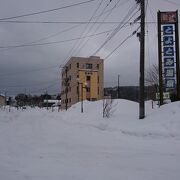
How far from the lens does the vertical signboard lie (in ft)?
81.0

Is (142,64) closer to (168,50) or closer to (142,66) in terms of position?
(142,66)

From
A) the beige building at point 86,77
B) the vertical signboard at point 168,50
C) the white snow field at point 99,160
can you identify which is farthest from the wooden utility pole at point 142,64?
the beige building at point 86,77

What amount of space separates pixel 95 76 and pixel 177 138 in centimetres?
8653

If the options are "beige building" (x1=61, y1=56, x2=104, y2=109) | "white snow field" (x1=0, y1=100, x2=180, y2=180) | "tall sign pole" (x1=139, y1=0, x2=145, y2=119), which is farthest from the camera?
"beige building" (x1=61, y1=56, x2=104, y2=109)

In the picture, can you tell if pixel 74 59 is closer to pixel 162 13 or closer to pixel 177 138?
pixel 162 13

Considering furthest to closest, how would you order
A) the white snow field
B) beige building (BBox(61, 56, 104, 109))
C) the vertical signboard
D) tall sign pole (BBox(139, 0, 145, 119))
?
beige building (BBox(61, 56, 104, 109)) < the vertical signboard < tall sign pole (BBox(139, 0, 145, 119)) < the white snow field

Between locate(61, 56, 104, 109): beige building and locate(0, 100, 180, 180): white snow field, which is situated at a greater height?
locate(61, 56, 104, 109): beige building

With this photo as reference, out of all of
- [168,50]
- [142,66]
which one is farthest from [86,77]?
[142,66]

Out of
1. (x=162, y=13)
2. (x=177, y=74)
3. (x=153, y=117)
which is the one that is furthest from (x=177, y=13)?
(x=153, y=117)

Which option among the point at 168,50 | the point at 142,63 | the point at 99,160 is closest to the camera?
the point at 99,160

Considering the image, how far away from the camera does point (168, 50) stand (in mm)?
24844

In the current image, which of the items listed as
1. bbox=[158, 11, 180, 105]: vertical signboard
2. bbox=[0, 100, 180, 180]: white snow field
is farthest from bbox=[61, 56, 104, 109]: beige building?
bbox=[0, 100, 180, 180]: white snow field

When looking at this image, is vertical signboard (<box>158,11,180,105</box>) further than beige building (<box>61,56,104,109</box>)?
No

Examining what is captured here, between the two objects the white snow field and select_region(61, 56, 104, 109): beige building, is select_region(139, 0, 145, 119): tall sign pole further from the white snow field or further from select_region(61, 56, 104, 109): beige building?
select_region(61, 56, 104, 109): beige building
